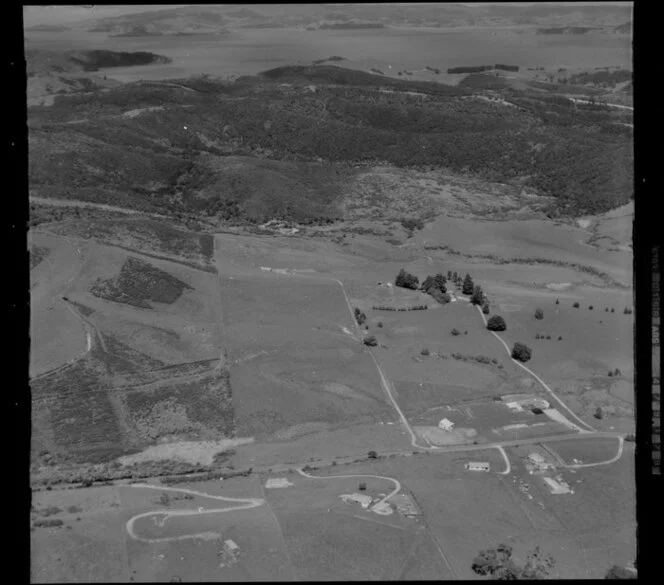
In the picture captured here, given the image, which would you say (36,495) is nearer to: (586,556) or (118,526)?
(118,526)

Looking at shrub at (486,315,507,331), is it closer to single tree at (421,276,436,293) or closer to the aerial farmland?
the aerial farmland

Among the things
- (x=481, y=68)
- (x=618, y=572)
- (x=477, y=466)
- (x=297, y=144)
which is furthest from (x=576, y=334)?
(x=481, y=68)

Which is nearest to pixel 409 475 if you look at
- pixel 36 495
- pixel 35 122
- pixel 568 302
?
pixel 36 495

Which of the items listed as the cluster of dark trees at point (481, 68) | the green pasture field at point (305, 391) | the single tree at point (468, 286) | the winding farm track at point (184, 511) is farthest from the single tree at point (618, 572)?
the cluster of dark trees at point (481, 68)

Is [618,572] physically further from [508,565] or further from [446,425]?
[446,425]

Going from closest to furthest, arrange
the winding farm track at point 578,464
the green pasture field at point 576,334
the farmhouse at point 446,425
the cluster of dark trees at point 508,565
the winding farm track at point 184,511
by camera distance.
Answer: the cluster of dark trees at point 508,565, the winding farm track at point 184,511, the winding farm track at point 578,464, the farmhouse at point 446,425, the green pasture field at point 576,334

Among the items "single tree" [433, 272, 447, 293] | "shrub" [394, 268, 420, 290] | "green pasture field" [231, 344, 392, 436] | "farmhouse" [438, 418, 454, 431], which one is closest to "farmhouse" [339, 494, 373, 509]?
"green pasture field" [231, 344, 392, 436]

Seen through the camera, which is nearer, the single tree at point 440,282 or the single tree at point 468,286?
the single tree at point 468,286

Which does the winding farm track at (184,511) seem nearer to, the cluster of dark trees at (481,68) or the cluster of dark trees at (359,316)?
the cluster of dark trees at (359,316)

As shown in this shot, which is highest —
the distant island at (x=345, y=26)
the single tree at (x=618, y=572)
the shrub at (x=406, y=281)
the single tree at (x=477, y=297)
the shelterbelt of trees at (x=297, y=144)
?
the distant island at (x=345, y=26)

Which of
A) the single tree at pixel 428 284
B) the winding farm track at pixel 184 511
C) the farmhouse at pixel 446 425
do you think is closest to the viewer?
the winding farm track at pixel 184 511
